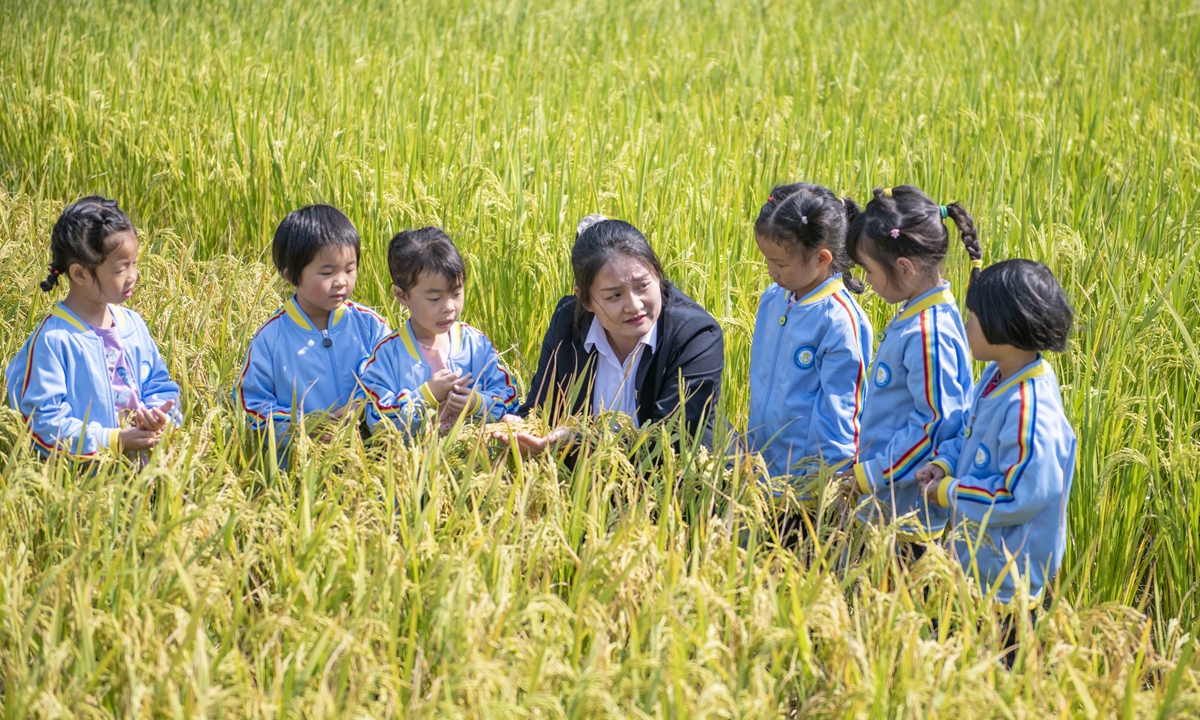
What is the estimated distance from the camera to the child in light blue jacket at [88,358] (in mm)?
2416

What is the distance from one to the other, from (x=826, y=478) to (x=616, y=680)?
739 millimetres

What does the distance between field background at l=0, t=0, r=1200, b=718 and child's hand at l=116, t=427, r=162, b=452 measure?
12cm

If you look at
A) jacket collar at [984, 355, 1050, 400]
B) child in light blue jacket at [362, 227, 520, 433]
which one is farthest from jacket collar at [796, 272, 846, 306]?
child in light blue jacket at [362, 227, 520, 433]

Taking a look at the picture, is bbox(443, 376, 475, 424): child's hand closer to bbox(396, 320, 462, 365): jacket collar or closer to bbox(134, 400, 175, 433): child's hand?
bbox(396, 320, 462, 365): jacket collar

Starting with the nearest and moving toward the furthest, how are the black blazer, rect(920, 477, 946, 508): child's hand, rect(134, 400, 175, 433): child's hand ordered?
rect(920, 477, 946, 508): child's hand < rect(134, 400, 175, 433): child's hand < the black blazer

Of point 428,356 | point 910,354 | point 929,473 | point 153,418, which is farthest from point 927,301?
point 153,418

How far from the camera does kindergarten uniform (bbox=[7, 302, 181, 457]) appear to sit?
2412mm

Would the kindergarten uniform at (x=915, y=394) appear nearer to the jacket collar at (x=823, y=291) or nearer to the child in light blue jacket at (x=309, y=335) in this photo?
the jacket collar at (x=823, y=291)

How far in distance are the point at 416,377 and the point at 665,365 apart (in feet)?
2.06

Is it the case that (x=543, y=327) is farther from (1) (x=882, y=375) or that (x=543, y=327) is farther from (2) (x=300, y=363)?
(1) (x=882, y=375)

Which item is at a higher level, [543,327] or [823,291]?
[823,291]

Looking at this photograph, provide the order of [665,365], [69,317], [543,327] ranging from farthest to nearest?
[543,327] → [665,365] → [69,317]

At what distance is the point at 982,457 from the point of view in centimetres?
206

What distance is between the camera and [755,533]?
198cm
